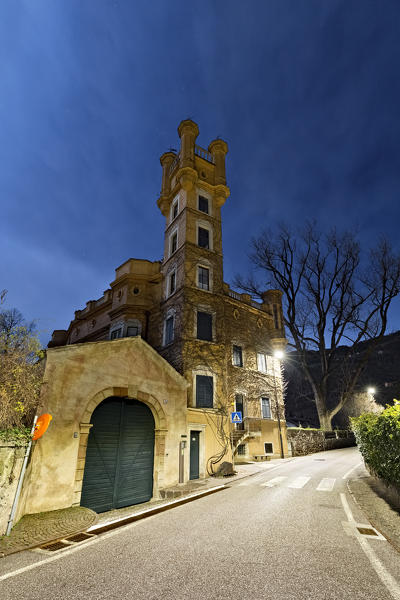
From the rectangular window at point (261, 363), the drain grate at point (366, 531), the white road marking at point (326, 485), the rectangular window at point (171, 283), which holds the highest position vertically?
the rectangular window at point (171, 283)

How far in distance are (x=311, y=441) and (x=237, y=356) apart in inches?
441

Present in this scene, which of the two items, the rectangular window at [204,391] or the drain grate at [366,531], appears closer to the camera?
the drain grate at [366,531]

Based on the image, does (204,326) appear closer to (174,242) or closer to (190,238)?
(190,238)

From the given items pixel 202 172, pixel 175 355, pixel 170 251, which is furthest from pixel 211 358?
pixel 202 172

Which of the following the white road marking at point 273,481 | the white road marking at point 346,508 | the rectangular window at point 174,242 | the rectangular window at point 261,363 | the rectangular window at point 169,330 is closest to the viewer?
the white road marking at point 346,508

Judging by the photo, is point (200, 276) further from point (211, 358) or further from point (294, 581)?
point (294, 581)

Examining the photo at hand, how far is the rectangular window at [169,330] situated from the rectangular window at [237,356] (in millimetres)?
5896

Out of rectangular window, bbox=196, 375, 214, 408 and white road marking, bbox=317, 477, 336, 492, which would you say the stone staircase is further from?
white road marking, bbox=317, 477, 336, 492

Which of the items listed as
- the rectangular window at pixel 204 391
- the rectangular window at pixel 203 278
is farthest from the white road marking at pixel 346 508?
the rectangular window at pixel 203 278

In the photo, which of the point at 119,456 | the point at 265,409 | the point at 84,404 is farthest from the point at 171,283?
the point at 119,456

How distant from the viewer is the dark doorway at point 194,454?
14.2 m

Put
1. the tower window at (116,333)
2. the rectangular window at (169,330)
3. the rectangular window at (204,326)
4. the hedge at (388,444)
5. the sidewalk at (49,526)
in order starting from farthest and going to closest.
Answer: the tower window at (116,333)
the rectangular window at (169,330)
the rectangular window at (204,326)
the hedge at (388,444)
the sidewalk at (49,526)

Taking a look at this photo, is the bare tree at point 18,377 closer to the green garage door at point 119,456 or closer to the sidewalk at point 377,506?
the green garage door at point 119,456

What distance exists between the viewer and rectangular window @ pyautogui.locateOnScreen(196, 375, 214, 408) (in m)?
16.8
